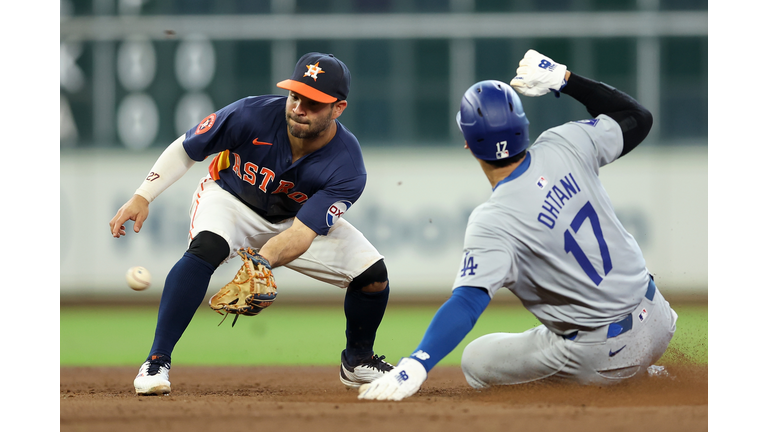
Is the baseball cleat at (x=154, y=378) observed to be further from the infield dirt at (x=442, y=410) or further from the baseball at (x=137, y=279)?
the baseball at (x=137, y=279)

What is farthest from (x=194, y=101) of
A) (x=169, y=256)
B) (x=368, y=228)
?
(x=368, y=228)

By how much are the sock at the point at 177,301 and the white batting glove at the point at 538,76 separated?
191cm

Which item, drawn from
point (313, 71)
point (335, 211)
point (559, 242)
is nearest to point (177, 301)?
point (335, 211)

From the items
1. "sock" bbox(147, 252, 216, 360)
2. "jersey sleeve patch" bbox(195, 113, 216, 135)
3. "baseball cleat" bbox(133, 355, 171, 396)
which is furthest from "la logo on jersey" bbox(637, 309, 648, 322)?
"jersey sleeve patch" bbox(195, 113, 216, 135)

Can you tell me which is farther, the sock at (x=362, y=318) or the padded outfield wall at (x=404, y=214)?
the padded outfield wall at (x=404, y=214)

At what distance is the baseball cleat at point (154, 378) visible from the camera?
3.67 m

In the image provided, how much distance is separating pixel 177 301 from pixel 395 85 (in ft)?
26.8

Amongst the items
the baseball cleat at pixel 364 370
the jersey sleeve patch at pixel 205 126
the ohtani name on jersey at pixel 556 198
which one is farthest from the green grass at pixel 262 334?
the jersey sleeve patch at pixel 205 126

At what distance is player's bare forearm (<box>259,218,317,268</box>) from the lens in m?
3.83

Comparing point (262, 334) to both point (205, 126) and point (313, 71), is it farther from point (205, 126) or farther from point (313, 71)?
point (313, 71)

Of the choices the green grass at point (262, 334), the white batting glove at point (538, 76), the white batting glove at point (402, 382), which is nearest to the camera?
the white batting glove at point (402, 382)

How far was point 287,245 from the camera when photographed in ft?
12.7

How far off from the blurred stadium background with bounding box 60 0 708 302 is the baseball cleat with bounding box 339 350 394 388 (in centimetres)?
664

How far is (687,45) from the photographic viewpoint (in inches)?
459
